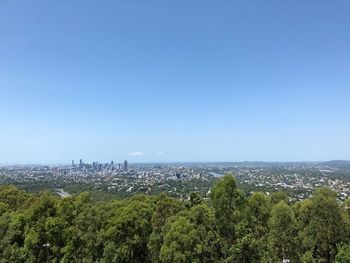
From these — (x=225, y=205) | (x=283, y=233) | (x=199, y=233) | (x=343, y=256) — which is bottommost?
(x=343, y=256)

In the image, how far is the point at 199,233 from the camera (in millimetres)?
14914

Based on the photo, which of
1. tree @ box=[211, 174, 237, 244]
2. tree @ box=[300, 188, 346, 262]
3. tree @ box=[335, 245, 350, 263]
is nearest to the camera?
tree @ box=[335, 245, 350, 263]

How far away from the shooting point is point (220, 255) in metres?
15.4

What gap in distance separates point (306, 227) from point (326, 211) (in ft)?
4.75

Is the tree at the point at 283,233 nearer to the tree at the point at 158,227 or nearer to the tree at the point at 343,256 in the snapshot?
the tree at the point at 343,256

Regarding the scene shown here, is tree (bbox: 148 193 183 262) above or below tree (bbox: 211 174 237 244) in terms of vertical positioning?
below

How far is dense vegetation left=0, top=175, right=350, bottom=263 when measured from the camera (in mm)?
14953

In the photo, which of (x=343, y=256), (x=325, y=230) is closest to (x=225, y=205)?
(x=325, y=230)

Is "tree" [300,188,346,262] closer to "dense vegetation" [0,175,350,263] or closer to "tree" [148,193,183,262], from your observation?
"dense vegetation" [0,175,350,263]

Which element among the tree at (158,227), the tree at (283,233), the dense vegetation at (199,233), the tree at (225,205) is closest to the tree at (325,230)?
the dense vegetation at (199,233)

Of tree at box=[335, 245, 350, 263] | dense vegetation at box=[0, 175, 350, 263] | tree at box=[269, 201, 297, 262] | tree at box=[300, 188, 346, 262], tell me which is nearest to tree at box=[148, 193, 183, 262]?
dense vegetation at box=[0, 175, 350, 263]

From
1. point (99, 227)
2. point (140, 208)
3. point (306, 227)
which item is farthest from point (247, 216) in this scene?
point (99, 227)

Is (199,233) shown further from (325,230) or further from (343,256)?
(325,230)

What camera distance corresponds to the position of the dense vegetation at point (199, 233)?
15.0 m
